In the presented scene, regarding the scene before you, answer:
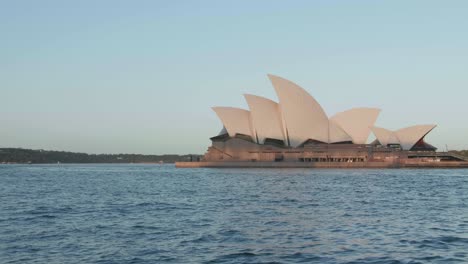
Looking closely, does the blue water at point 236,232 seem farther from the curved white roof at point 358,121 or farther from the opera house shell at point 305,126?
the curved white roof at point 358,121

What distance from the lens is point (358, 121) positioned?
101 meters

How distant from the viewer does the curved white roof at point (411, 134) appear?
330 feet

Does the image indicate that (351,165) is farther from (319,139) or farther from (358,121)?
(358,121)

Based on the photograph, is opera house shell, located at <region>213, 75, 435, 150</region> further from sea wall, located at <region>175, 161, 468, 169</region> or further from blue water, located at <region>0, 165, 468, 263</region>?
blue water, located at <region>0, 165, 468, 263</region>

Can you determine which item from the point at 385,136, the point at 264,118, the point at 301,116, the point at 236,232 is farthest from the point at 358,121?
the point at 236,232

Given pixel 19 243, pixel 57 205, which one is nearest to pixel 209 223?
pixel 19 243

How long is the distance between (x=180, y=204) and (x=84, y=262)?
14.0 m

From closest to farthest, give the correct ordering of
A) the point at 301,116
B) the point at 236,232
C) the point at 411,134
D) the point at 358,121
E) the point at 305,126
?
the point at 236,232, the point at 301,116, the point at 305,126, the point at 358,121, the point at 411,134

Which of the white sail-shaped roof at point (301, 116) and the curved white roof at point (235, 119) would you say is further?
the curved white roof at point (235, 119)

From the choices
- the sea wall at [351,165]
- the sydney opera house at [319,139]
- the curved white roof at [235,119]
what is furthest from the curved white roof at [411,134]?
the curved white roof at [235,119]

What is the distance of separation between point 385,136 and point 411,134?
4.87 m

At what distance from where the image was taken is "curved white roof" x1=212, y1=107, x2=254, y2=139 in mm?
101375

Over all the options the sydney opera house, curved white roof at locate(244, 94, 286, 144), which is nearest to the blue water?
curved white roof at locate(244, 94, 286, 144)

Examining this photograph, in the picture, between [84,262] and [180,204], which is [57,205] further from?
[84,262]
